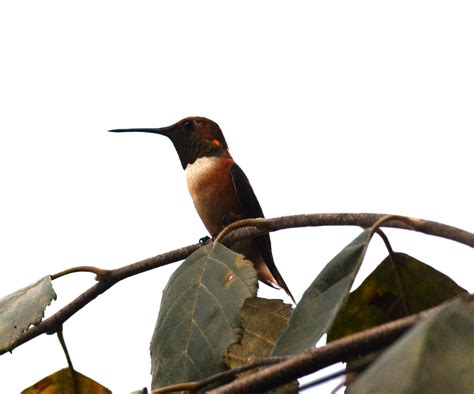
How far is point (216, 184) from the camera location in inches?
211

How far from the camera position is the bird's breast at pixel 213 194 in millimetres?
5227

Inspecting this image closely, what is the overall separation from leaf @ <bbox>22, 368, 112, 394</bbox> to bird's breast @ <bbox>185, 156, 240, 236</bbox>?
2689 mm

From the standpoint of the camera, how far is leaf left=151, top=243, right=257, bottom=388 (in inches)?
81.7

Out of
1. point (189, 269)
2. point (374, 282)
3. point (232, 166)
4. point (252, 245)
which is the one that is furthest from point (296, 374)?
point (232, 166)

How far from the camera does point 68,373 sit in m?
2.47

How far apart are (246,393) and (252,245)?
3.80 m

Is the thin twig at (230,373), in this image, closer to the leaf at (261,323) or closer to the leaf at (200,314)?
the leaf at (200,314)

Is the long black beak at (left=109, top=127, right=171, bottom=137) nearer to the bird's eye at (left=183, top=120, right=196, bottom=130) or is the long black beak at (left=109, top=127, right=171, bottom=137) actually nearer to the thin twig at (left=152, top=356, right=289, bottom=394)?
the bird's eye at (left=183, top=120, right=196, bottom=130)

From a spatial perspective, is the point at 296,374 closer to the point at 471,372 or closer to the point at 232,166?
the point at 471,372

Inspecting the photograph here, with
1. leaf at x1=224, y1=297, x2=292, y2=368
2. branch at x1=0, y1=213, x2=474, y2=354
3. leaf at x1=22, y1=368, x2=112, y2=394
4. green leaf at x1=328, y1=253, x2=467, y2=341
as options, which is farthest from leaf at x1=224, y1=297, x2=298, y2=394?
leaf at x1=22, y1=368, x2=112, y2=394

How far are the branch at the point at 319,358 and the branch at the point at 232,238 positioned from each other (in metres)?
0.35

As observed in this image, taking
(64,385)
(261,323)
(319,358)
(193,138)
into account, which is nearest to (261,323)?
(261,323)

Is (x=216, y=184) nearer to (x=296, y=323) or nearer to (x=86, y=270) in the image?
(x=86, y=270)

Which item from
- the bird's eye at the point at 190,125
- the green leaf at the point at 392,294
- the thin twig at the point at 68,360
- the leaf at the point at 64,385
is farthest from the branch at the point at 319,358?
Result: the bird's eye at the point at 190,125
